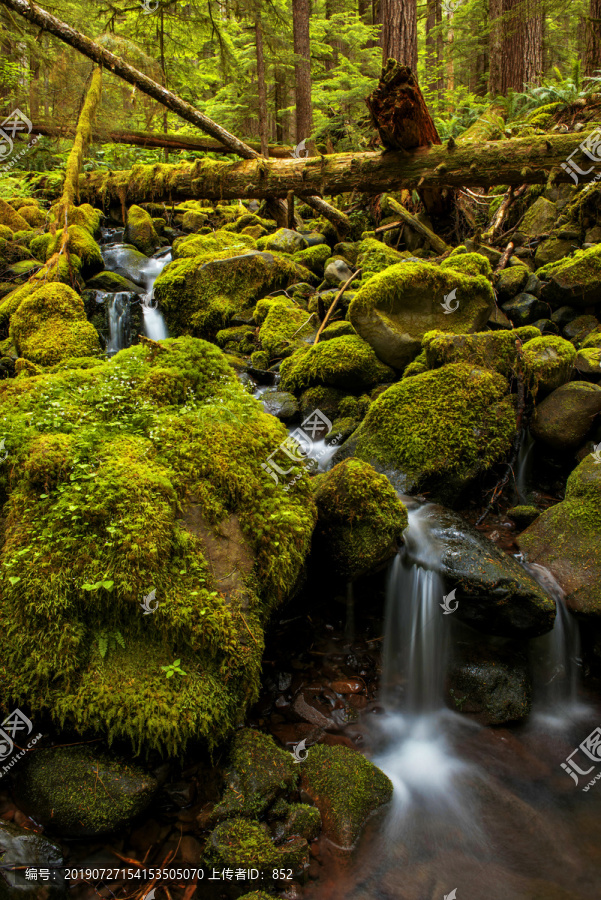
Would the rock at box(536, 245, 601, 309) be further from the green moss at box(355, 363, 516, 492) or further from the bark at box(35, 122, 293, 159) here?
the bark at box(35, 122, 293, 159)

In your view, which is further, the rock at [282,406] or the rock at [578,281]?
the rock at [282,406]

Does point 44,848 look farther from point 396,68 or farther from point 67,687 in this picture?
point 396,68

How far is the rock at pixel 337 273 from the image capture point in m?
9.15

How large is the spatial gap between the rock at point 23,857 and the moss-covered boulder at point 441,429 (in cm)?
410

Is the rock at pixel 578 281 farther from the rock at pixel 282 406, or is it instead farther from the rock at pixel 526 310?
the rock at pixel 282 406

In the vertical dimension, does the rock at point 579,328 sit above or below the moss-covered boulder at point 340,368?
above


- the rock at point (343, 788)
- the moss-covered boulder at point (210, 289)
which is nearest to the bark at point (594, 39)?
the moss-covered boulder at point (210, 289)

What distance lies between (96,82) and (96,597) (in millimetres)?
11765

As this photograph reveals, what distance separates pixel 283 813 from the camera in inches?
113

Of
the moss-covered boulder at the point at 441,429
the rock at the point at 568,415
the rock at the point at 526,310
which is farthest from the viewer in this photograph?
the rock at the point at 526,310

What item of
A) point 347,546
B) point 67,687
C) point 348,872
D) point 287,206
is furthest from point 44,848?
point 287,206

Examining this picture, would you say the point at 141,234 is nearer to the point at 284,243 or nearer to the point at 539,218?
the point at 284,243

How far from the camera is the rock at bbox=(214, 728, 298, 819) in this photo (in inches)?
109

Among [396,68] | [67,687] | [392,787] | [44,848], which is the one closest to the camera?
[44,848]
